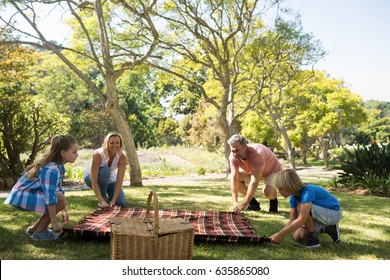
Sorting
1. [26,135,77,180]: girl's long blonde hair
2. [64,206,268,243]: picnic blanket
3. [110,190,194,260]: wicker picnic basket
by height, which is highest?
[26,135,77,180]: girl's long blonde hair

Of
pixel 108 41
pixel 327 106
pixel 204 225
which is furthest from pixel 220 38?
pixel 327 106

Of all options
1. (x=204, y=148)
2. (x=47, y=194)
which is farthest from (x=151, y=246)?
(x=204, y=148)

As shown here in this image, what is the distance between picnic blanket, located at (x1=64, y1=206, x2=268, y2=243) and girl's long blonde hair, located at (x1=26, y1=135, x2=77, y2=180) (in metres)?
0.61

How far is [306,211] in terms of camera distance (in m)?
3.65

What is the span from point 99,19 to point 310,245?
7.37m

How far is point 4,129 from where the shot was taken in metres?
11.0

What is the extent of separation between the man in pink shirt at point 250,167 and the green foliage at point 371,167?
4.64 m

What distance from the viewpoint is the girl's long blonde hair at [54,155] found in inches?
146

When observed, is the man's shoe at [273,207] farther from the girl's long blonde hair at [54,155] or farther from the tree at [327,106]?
the tree at [327,106]

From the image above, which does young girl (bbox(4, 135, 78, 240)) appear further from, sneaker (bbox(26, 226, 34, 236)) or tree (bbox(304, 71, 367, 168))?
tree (bbox(304, 71, 367, 168))

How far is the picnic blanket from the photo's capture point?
378 cm

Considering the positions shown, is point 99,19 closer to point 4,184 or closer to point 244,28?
point 244,28

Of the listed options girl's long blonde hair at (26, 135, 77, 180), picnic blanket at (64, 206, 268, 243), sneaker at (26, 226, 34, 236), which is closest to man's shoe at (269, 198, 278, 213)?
picnic blanket at (64, 206, 268, 243)

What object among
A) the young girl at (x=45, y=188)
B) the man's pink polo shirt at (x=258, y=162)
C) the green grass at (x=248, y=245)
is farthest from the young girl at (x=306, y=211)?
the young girl at (x=45, y=188)
